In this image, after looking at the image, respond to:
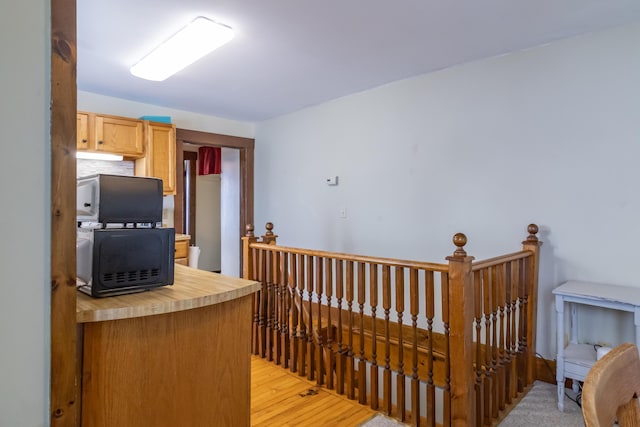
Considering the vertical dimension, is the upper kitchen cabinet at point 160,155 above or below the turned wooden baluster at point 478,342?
above

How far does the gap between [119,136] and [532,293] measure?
391 centimetres

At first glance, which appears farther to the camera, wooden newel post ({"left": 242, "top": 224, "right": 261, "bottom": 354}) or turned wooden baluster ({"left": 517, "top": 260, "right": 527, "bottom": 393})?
wooden newel post ({"left": 242, "top": 224, "right": 261, "bottom": 354})

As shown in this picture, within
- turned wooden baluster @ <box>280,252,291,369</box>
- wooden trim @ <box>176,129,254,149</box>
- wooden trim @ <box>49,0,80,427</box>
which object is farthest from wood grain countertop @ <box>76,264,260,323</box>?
wooden trim @ <box>176,129,254,149</box>

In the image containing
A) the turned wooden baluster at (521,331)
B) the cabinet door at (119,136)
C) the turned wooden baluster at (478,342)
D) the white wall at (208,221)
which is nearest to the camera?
the turned wooden baluster at (478,342)

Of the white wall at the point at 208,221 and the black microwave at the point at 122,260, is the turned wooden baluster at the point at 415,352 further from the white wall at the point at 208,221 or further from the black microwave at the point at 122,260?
the white wall at the point at 208,221

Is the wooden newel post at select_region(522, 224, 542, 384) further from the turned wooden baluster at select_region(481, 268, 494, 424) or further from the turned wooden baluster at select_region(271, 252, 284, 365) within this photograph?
the turned wooden baluster at select_region(271, 252, 284, 365)

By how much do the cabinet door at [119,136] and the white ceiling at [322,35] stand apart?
33 centimetres

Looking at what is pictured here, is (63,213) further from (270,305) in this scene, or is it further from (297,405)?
(270,305)

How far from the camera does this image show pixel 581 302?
2.15 meters

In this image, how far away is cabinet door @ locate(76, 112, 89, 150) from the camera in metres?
3.41

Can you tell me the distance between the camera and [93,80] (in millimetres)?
3373

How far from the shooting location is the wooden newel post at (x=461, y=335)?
5.92 feet

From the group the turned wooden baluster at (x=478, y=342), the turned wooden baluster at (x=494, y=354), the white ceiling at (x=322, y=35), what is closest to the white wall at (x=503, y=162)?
the white ceiling at (x=322, y=35)

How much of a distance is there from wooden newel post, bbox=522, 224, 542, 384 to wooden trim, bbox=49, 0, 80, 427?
8.57 feet
